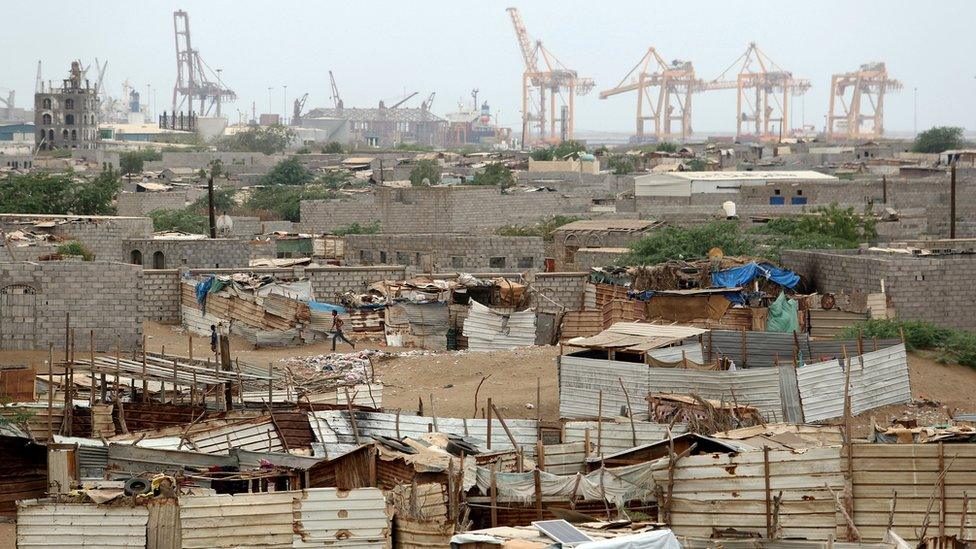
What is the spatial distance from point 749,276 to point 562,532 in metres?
9.37

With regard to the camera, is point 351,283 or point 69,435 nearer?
point 69,435

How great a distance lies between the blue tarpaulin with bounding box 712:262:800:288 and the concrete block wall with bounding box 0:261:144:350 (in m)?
6.25

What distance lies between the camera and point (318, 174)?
198ft

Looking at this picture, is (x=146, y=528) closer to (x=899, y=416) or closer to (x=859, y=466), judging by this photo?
(x=859, y=466)

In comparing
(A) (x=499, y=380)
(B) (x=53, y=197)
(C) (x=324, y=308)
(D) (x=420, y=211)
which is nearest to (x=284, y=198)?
(B) (x=53, y=197)

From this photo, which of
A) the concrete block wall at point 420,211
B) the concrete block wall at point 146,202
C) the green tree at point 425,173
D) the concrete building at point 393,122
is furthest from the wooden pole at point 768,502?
the concrete building at point 393,122

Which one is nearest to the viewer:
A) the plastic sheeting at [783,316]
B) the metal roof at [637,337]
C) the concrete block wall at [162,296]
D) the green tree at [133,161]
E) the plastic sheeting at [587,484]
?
the plastic sheeting at [587,484]

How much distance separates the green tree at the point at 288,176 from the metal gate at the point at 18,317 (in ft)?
121

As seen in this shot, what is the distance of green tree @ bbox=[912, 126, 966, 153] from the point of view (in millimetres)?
65375

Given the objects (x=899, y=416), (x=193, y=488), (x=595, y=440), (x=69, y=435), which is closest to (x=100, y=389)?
(x=69, y=435)

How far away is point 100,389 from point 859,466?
582cm

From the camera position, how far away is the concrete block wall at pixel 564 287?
1975 centimetres

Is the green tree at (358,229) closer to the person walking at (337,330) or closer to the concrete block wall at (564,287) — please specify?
the concrete block wall at (564,287)

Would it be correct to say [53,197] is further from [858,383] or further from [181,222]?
[858,383]
